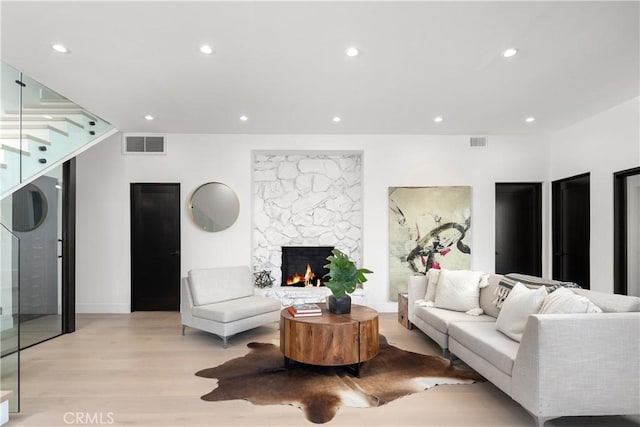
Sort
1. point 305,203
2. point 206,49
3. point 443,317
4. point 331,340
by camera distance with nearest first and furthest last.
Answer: point 206,49 → point 331,340 → point 443,317 → point 305,203

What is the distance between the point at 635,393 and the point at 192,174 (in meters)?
5.25

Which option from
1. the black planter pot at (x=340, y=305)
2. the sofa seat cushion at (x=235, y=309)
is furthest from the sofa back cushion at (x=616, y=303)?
the sofa seat cushion at (x=235, y=309)

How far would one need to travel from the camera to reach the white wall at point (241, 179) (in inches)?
205

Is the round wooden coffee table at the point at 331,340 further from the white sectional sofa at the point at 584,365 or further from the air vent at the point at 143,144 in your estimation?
the air vent at the point at 143,144

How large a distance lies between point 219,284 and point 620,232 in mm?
4824

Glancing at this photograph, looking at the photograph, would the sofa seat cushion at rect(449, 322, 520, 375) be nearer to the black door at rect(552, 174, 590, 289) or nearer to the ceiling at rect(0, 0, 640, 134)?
the ceiling at rect(0, 0, 640, 134)

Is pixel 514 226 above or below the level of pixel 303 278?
above

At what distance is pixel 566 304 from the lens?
7.87ft

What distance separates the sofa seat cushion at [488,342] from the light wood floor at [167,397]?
0.33 m

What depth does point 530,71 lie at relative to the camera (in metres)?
3.14

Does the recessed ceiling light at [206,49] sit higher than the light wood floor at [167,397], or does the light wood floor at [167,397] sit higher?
the recessed ceiling light at [206,49]

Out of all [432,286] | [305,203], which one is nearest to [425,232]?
[432,286]

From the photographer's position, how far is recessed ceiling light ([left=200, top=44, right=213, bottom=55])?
2693 millimetres

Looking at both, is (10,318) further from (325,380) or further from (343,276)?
(343,276)
